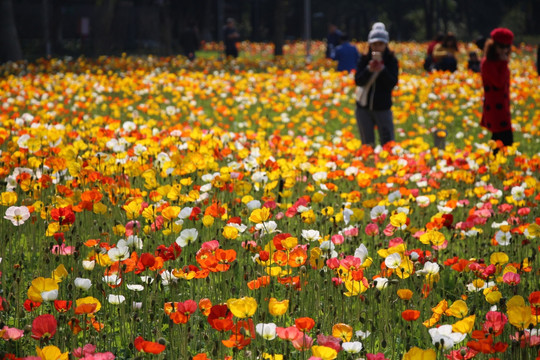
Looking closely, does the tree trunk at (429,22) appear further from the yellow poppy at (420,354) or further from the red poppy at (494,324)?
the yellow poppy at (420,354)

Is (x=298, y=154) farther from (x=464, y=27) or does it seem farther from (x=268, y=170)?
(x=464, y=27)

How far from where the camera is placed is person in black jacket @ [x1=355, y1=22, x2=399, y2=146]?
7891mm

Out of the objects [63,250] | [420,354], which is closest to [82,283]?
[63,250]

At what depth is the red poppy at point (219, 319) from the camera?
2.46 meters

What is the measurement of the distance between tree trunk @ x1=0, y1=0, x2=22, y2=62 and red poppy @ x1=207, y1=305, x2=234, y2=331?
1861 cm

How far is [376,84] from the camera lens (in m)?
8.24

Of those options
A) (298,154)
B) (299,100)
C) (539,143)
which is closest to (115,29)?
(299,100)

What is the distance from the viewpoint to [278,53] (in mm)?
29250

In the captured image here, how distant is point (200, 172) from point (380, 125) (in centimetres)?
363

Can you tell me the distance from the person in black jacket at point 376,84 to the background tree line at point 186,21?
13643 mm

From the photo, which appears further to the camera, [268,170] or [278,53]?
[278,53]

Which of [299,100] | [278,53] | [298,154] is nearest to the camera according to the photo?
[298,154]

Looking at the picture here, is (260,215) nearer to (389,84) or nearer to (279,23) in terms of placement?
(389,84)

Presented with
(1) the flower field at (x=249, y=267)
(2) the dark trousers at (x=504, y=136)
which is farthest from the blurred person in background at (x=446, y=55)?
(1) the flower field at (x=249, y=267)
